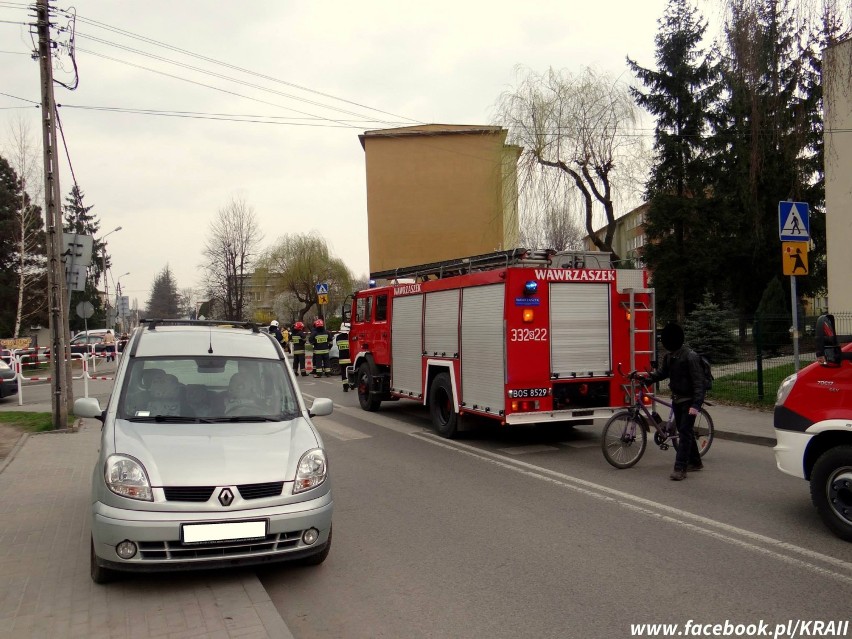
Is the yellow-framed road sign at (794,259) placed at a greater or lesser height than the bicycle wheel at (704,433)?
greater

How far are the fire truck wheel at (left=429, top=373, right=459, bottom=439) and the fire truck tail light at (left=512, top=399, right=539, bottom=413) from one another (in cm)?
150

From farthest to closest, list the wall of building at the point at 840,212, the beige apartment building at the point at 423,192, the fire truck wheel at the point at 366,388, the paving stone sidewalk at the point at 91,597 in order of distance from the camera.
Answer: the beige apartment building at the point at 423,192 → the wall of building at the point at 840,212 → the fire truck wheel at the point at 366,388 → the paving stone sidewalk at the point at 91,597

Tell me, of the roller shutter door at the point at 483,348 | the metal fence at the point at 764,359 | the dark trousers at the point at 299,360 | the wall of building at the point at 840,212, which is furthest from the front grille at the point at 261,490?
the dark trousers at the point at 299,360

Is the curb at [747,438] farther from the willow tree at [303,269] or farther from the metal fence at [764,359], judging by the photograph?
the willow tree at [303,269]

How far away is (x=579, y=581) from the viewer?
14.9ft

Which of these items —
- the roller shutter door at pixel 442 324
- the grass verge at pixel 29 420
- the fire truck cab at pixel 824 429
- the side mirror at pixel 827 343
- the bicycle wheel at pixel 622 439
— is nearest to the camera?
the fire truck cab at pixel 824 429

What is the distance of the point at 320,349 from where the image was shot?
73.6 ft

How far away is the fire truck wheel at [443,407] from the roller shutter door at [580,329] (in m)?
1.95

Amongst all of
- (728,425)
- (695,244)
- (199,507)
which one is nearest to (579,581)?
(199,507)

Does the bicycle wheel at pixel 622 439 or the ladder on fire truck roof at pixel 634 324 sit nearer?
the bicycle wheel at pixel 622 439

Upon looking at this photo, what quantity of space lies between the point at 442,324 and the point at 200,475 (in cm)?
677

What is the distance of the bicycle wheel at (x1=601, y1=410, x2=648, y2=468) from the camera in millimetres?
8086

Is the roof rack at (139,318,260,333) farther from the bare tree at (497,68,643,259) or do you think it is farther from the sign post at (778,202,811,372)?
the bare tree at (497,68,643,259)

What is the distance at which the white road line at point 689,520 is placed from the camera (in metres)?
4.81
